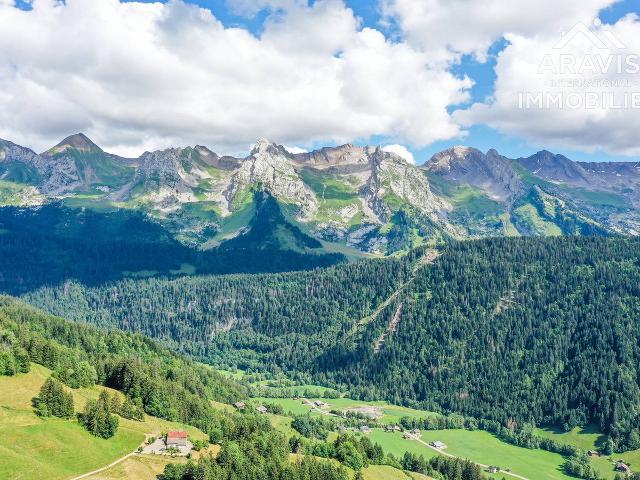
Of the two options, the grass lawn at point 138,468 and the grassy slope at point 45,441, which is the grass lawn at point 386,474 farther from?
the grassy slope at point 45,441

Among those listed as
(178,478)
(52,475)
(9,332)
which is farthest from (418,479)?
(9,332)

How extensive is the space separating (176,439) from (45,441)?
29.2 meters

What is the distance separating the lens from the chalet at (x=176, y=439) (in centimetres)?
14200

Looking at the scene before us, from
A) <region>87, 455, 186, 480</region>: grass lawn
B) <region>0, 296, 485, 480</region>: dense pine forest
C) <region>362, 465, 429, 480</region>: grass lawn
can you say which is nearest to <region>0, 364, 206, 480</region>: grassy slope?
<region>0, 296, 485, 480</region>: dense pine forest

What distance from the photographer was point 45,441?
131 m

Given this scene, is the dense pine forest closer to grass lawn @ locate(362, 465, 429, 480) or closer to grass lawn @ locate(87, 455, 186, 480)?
grass lawn @ locate(362, 465, 429, 480)

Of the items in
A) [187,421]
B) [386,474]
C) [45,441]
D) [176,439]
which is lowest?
[386,474]

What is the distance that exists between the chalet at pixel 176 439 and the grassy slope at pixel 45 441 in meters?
7.89

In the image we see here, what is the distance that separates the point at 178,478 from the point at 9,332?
79329 millimetres

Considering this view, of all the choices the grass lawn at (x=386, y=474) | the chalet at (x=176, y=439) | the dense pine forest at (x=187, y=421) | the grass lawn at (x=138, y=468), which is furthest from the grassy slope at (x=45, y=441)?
the grass lawn at (x=386, y=474)

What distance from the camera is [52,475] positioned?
120 metres

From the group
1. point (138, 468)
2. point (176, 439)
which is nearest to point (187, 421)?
point (176, 439)

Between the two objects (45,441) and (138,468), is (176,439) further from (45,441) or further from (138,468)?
(45,441)

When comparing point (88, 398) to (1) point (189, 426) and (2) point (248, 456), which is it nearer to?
(1) point (189, 426)
